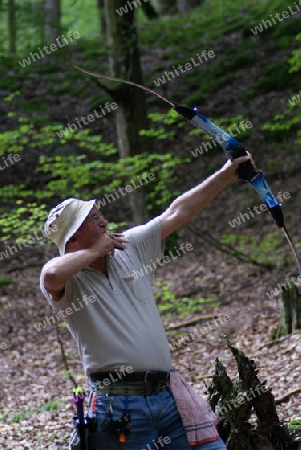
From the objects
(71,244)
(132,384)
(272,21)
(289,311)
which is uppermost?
(272,21)

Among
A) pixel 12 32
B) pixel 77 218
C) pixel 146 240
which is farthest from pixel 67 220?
pixel 12 32

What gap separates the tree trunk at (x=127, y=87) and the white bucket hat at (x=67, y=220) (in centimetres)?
685

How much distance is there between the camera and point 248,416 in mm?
3525

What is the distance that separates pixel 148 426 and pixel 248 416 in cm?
113

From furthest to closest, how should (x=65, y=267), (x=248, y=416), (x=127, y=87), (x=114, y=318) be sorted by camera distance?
(x=127, y=87) < (x=248, y=416) < (x=114, y=318) < (x=65, y=267)

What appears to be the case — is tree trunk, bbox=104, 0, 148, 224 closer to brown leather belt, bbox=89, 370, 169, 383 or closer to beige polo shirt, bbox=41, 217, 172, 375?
beige polo shirt, bbox=41, 217, 172, 375

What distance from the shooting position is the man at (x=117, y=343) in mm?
2576

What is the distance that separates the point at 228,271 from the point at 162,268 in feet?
4.44

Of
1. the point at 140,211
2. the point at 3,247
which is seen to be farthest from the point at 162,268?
the point at 3,247

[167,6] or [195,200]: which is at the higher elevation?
[167,6]

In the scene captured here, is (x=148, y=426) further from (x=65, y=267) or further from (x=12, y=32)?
(x=12, y=32)

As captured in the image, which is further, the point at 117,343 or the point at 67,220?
the point at 67,220

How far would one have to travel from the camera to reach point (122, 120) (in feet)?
31.7

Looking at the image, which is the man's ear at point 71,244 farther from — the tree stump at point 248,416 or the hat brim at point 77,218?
the tree stump at point 248,416
